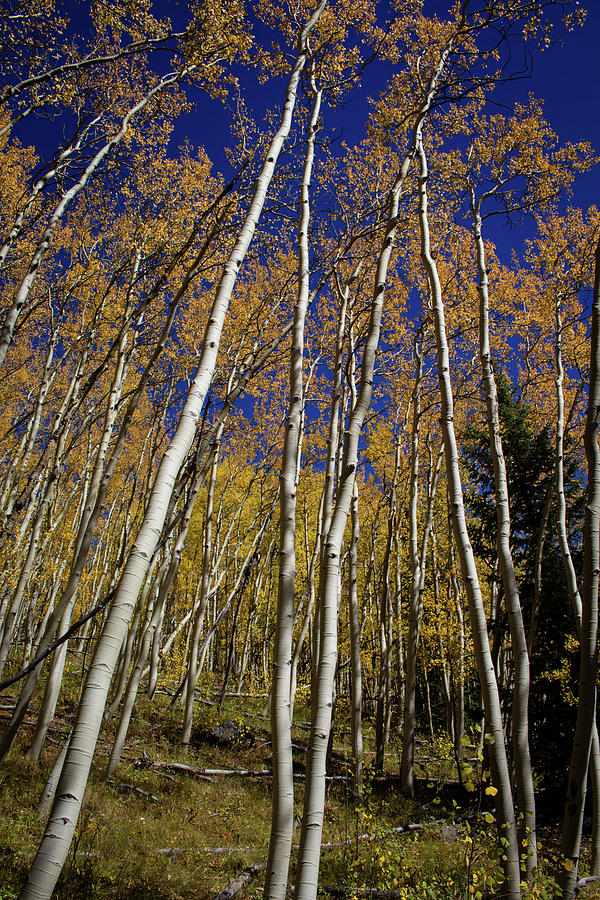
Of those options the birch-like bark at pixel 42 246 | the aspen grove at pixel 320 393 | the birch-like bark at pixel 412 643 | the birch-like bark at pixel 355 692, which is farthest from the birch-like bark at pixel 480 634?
the birch-like bark at pixel 42 246

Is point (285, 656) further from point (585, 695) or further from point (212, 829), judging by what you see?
point (212, 829)

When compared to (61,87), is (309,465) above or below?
below

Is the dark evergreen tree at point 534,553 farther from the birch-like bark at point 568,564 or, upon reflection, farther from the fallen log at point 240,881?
the fallen log at point 240,881

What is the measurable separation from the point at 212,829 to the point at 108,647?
4484mm

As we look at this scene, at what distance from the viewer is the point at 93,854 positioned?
3834 mm

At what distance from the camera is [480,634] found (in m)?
3.54

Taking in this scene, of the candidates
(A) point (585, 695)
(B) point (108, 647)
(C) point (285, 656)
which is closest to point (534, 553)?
(A) point (585, 695)

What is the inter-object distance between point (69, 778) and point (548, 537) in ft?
27.0

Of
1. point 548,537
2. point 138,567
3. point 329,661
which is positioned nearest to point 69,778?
point 138,567

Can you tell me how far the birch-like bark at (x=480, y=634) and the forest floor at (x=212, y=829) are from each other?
6.1 inches

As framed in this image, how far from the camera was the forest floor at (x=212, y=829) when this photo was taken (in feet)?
11.3

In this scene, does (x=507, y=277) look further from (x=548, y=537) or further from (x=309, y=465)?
(x=309, y=465)

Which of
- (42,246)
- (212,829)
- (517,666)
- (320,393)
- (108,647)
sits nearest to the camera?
(108,647)

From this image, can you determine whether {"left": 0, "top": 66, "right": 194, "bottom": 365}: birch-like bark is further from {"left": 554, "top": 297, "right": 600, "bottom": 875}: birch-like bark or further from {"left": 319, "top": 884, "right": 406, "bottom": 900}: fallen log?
{"left": 554, "top": 297, "right": 600, "bottom": 875}: birch-like bark
